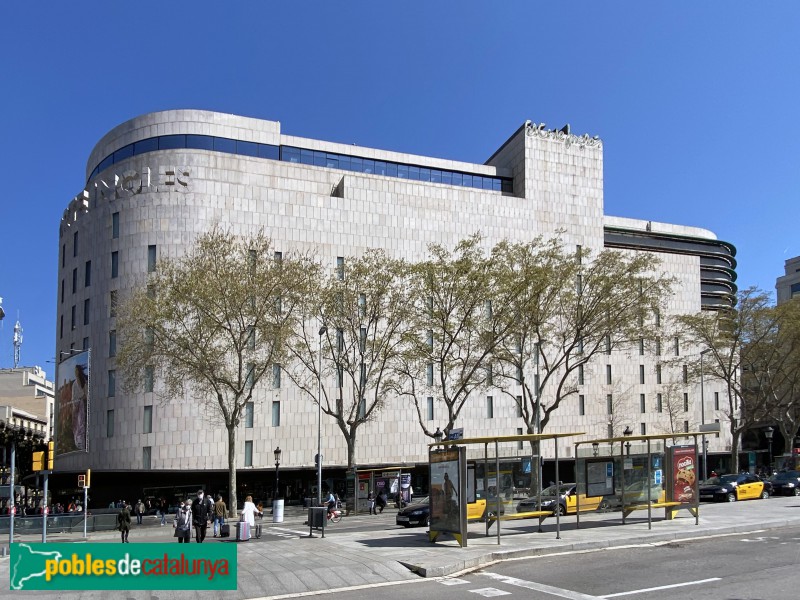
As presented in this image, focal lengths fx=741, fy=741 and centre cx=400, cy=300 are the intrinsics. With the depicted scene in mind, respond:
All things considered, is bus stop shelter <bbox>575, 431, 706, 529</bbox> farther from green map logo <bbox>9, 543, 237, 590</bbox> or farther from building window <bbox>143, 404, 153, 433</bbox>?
building window <bbox>143, 404, 153, 433</bbox>

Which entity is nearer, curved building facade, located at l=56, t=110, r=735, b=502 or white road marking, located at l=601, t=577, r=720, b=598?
white road marking, located at l=601, t=577, r=720, b=598

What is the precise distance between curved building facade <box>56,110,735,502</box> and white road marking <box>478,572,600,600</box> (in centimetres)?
4013

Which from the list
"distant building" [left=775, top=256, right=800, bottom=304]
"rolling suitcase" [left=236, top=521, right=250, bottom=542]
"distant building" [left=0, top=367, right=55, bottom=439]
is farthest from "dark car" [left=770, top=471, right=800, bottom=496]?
"distant building" [left=0, top=367, right=55, bottom=439]

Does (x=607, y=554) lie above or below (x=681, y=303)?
→ below

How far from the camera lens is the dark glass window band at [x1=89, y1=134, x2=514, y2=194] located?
5716cm

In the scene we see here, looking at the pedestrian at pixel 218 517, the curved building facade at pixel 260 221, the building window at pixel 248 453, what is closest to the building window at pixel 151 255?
the curved building facade at pixel 260 221

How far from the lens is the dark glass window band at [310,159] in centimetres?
5716

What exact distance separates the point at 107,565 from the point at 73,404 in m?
33.8

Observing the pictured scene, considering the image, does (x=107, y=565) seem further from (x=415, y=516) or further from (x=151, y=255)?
(x=151, y=255)

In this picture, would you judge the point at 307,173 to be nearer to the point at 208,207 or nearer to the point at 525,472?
the point at 208,207

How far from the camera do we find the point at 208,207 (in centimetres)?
5597

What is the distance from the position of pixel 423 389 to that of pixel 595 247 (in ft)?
75.3

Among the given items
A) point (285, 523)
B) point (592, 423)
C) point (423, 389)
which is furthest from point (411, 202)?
point (285, 523)

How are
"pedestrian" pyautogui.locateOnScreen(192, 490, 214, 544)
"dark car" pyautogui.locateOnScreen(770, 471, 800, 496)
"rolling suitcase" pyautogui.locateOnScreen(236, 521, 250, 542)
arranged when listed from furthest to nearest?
1. "dark car" pyautogui.locateOnScreen(770, 471, 800, 496)
2. "rolling suitcase" pyautogui.locateOnScreen(236, 521, 250, 542)
3. "pedestrian" pyautogui.locateOnScreen(192, 490, 214, 544)
